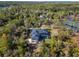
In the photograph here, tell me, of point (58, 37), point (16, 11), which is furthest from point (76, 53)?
point (16, 11)

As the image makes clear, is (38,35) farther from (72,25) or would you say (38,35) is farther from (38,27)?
(72,25)

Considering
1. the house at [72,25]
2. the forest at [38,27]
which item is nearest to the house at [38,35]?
the forest at [38,27]

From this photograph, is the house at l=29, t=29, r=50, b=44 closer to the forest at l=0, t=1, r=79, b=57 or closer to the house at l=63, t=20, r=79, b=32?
the forest at l=0, t=1, r=79, b=57

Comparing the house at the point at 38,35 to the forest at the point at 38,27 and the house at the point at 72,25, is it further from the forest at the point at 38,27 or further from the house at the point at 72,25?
the house at the point at 72,25

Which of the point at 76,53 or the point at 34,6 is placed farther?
the point at 34,6

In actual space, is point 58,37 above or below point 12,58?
above

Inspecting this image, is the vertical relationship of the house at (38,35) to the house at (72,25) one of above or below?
below

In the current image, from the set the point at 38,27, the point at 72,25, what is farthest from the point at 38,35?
the point at 72,25

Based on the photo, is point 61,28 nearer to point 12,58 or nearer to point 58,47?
point 58,47

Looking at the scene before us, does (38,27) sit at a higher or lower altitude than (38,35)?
higher
